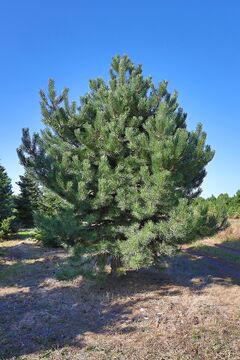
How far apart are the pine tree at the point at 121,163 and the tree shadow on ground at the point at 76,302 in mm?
1060

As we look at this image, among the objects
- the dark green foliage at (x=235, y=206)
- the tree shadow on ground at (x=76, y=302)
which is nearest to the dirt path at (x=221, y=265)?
the tree shadow on ground at (x=76, y=302)

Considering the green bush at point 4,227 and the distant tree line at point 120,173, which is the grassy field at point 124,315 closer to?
the distant tree line at point 120,173

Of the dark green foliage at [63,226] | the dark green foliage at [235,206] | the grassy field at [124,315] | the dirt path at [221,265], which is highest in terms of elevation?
the dark green foliage at [235,206]

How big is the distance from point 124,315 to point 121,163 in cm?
410

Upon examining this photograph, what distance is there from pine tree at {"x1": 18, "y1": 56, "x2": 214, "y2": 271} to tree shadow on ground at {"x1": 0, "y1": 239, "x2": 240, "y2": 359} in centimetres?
106

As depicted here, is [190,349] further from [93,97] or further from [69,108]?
[93,97]

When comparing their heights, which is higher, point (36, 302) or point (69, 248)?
point (69, 248)

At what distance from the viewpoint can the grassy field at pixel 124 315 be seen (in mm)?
6344

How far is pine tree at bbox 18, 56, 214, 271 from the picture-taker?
883cm

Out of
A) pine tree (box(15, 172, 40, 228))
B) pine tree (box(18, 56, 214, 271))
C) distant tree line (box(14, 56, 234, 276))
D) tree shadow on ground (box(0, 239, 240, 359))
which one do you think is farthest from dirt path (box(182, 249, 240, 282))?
pine tree (box(15, 172, 40, 228))

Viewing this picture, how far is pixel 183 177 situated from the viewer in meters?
9.71

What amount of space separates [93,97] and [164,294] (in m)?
6.71

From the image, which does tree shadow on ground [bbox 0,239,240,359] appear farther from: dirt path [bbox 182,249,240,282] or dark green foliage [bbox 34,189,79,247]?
dark green foliage [bbox 34,189,79,247]

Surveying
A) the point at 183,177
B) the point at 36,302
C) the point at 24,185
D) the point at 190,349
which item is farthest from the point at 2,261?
the point at 24,185
